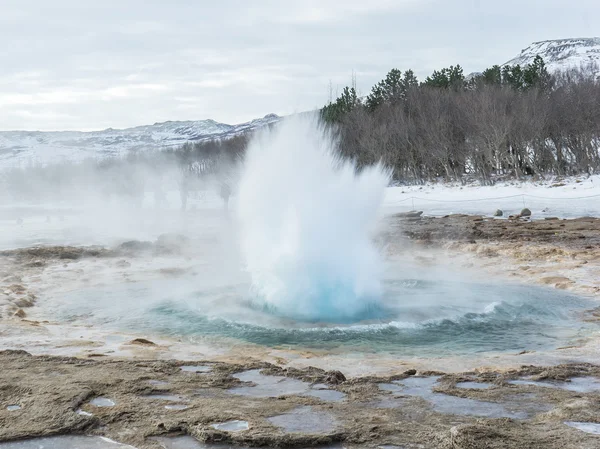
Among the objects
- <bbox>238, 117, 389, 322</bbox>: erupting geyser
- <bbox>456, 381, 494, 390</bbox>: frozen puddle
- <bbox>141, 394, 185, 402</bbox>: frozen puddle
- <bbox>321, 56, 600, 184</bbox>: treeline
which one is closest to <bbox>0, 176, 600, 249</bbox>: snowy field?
<bbox>321, 56, 600, 184</bbox>: treeline

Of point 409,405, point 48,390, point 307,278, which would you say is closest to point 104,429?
point 48,390

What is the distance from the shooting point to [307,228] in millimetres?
10070

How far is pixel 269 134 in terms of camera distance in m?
11.3

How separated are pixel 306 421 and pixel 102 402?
156 centimetres

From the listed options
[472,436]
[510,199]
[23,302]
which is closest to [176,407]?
[472,436]

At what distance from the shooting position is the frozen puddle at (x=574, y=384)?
16.0 feet

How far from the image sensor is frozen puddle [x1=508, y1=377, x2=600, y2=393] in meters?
4.87

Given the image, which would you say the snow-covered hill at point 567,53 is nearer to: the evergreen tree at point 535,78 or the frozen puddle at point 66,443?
the evergreen tree at point 535,78

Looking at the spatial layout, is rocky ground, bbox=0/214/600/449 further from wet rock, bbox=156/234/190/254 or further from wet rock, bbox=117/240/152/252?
wet rock, bbox=117/240/152/252

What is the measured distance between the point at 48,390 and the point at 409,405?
2.77 meters

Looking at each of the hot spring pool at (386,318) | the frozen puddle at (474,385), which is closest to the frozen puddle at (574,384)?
the frozen puddle at (474,385)

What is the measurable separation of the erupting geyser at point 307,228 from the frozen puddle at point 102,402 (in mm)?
4891

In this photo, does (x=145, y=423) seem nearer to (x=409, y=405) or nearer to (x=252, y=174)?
(x=409, y=405)

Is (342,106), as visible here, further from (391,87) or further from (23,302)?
(23,302)
